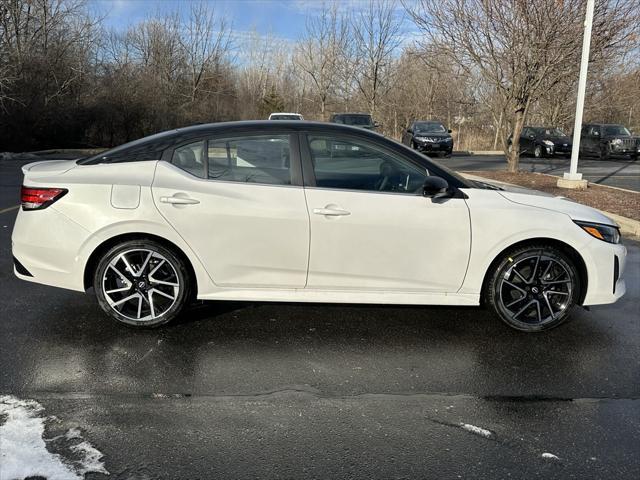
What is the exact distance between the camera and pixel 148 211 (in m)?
4.00

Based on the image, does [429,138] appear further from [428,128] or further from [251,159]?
[251,159]

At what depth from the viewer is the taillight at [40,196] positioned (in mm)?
4047

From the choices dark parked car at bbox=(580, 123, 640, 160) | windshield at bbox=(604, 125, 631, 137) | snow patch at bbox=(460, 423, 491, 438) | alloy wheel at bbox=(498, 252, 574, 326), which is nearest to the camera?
snow patch at bbox=(460, 423, 491, 438)

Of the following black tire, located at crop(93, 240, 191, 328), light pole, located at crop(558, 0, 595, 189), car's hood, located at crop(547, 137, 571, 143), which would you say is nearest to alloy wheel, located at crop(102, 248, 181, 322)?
black tire, located at crop(93, 240, 191, 328)

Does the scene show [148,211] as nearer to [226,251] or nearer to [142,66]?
Result: [226,251]

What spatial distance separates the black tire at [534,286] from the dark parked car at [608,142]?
23.8 metres

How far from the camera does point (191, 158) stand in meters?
4.15

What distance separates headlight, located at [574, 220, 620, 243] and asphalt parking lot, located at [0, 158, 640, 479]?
0.78 m

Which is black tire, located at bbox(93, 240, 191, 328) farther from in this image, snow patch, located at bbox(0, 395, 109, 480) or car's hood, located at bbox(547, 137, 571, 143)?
car's hood, located at bbox(547, 137, 571, 143)

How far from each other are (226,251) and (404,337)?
154 centimetres

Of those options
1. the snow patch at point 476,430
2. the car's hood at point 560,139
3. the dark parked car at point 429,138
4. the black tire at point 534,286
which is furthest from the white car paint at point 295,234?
the car's hood at point 560,139

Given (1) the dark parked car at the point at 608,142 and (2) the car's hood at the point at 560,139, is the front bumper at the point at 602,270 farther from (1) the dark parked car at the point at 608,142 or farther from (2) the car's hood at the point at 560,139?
(1) the dark parked car at the point at 608,142

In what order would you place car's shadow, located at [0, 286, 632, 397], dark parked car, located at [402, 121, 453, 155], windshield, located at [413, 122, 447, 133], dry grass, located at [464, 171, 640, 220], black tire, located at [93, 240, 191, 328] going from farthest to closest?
1. windshield, located at [413, 122, 447, 133]
2. dark parked car, located at [402, 121, 453, 155]
3. dry grass, located at [464, 171, 640, 220]
4. black tire, located at [93, 240, 191, 328]
5. car's shadow, located at [0, 286, 632, 397]

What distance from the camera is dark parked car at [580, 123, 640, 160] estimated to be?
81.1 ft
